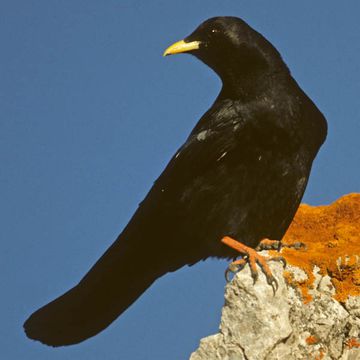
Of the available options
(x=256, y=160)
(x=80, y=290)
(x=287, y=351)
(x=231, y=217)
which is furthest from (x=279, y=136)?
(x=80, y=290)

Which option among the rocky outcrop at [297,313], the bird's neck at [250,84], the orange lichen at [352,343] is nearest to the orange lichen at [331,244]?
the rocky outcrop at [297,313]

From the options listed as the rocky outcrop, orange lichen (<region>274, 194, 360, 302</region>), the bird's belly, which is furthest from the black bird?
the rocky outcrop

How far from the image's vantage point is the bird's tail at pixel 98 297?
7871mm

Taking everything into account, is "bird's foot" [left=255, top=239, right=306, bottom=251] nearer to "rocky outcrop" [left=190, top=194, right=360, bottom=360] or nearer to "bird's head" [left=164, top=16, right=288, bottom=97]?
"rocky outcrop" [left=190, top=194, right=360, bottom=360]

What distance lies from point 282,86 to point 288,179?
Answer: 33.0 inches

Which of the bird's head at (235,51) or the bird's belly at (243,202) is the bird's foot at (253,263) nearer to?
the bird's belly at (243,202)

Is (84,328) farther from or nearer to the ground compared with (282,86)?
nearer to the ground

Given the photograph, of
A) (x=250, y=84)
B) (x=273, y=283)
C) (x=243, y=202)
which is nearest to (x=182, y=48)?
(x=250, y=84)

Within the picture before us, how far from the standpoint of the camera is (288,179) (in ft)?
23.7

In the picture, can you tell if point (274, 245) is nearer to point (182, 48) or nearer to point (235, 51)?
point (235, 51)

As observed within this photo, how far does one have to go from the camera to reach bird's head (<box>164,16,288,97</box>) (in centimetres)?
738

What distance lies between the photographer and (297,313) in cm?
603

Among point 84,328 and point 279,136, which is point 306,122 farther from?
point 84,328

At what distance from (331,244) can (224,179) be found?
1.14 meters
